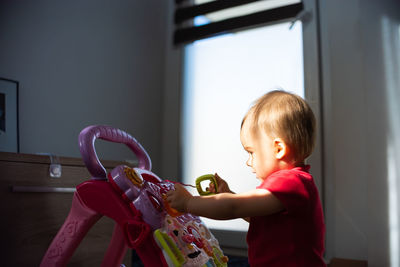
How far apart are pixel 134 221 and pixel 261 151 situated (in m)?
0.31

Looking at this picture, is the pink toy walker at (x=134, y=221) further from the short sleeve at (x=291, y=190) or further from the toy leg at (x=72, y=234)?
the short sleeve at (x=291, y=190)

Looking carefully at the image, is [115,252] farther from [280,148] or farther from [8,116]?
[8,116]

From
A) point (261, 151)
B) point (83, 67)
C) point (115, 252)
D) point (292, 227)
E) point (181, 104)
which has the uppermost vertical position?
point (83, 67)

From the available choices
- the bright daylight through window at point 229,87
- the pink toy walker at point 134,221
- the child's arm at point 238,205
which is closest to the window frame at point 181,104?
the bright daylight through window at point 229,87

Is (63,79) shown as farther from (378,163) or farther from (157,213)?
(378,163)

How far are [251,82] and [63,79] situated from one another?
2.87ft

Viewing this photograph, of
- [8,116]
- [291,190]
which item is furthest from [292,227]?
[8,116]

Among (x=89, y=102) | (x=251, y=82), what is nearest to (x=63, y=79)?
(x=89, y=102)

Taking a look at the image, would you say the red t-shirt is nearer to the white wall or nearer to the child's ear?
the child's ear

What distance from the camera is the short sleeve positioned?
68 cm

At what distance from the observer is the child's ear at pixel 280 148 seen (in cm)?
76

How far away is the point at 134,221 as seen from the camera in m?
0.75

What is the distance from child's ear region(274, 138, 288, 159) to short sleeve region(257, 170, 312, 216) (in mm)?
65

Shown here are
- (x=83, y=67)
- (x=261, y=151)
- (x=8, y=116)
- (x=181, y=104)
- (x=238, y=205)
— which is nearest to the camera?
(x=238, y=205)
